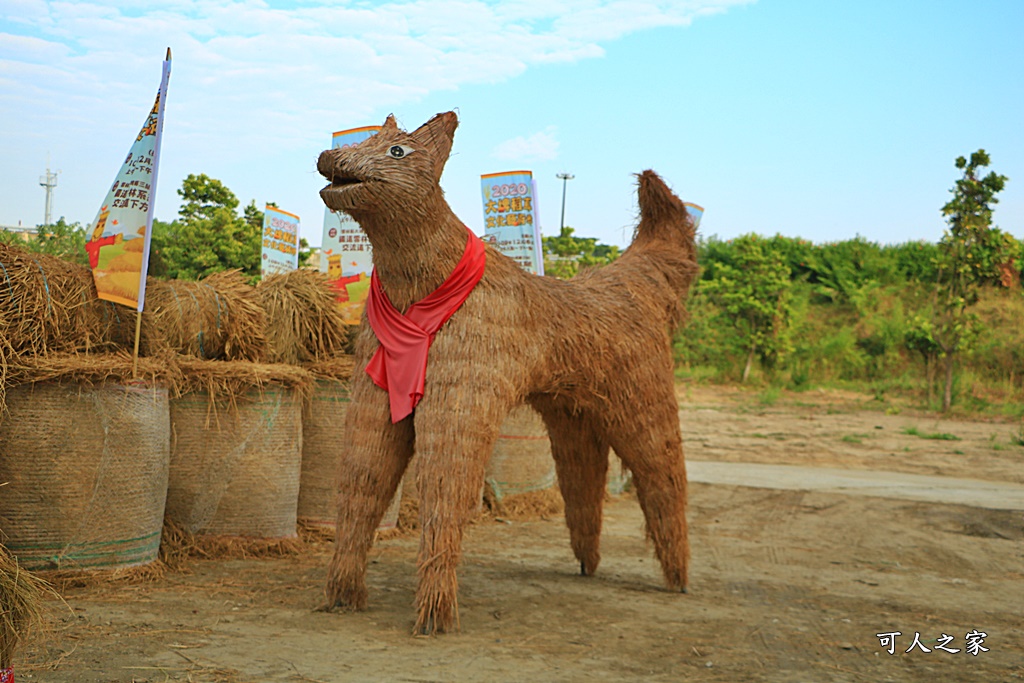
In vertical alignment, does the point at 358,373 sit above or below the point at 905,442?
above

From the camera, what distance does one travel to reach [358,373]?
4.82 meters

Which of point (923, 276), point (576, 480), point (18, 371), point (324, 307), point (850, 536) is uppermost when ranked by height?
point (923, 276)

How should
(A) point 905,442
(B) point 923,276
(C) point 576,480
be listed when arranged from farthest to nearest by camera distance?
1. (B) point 923,276
2. (A) point 905,442
3. (C) point 576,480

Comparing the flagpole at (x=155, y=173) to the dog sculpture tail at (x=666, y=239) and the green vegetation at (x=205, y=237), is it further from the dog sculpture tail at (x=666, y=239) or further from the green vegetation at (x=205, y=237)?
the green vegetation at (x=205, y=237)

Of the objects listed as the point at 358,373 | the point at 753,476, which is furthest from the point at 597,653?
the point at 753,476

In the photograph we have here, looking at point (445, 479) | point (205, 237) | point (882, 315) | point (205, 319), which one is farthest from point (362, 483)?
point (882, 315)

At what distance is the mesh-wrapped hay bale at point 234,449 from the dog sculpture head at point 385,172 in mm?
1882

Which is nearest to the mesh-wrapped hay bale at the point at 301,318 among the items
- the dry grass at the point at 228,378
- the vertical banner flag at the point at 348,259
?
the vertical banner flag at the point at 348,259

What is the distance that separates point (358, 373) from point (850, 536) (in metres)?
4.80

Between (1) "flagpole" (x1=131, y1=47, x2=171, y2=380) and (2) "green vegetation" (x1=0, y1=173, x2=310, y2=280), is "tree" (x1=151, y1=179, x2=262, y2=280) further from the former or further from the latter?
(1) "flagpole" (x1=131, y1=47, x2=171, y2=380)

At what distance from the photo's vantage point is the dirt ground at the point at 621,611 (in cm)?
386

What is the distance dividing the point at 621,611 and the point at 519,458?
3330 mm

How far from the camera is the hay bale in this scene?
21.4ft

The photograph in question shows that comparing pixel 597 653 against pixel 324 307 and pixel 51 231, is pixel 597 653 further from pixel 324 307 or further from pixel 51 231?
pixel 51 231
